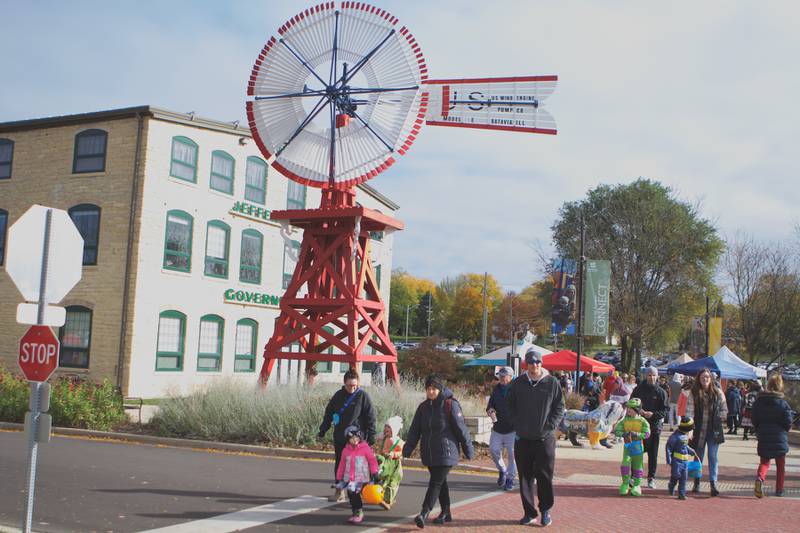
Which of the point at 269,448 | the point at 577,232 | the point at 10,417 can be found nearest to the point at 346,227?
the point at 269,448

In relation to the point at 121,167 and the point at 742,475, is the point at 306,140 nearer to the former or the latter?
the point at 121,167

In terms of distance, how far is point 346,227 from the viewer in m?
18.2

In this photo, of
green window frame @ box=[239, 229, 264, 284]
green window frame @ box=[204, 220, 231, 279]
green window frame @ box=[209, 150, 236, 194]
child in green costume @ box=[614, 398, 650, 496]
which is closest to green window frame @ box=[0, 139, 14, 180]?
green window frame @ box=[209, 150, 236, 194]

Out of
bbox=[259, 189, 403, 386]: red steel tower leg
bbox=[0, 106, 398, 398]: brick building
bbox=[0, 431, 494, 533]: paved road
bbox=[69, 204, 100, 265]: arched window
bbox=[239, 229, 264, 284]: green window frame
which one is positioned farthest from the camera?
bbox=[239, 229, 264, 284]: green window frame

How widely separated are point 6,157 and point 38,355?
25.6 meters

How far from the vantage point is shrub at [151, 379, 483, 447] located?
48.9 ft

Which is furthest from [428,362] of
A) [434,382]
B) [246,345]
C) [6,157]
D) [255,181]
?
[434,382]

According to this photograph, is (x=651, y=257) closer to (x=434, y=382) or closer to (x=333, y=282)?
(x=333, y=282)

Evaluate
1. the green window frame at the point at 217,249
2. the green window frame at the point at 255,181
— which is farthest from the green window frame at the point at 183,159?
the green window frame at the point at 255,181

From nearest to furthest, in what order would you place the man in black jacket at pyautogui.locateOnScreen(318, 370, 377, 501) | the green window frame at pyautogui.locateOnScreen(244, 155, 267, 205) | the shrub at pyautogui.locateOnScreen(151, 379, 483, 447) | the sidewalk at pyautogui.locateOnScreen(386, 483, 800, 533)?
the sidewalk at pyautogui.locateOnScreen(386, 483, 800, 533)
the man in black jacket at pyautogui.locateOnScreen(318, 370, 377, 501)
the shrub at pyautogui.locateOnScreen(151, 379, 483, 447)
the green window frame at pyautogui.locateOnScreen(244, 155, 267, 205)

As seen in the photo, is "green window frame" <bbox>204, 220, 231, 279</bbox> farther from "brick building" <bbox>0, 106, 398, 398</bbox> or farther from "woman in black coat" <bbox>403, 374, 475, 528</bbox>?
"woman in black coat" <bbox>403, 374, 475, 528</bbox>

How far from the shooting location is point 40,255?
22.3 ft

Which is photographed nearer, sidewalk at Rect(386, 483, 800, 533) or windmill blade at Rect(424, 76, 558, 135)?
sidewalk at Rect(386, 483, 800, 533)

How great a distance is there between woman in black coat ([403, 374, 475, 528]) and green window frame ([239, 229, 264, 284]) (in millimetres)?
22647
